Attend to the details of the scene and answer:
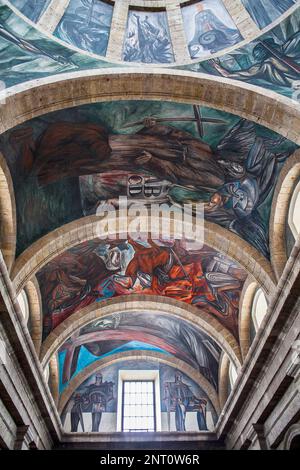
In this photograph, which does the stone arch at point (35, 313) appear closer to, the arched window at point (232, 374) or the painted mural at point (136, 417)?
the painted mural at point (136, 417)

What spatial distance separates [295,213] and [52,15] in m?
6.92

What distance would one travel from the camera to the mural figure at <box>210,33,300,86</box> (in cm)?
959

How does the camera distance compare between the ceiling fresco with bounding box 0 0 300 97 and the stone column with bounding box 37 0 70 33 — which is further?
the stone column with bounding box 37 0 70 33

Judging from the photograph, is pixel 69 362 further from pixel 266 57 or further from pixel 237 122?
pixel 266 57

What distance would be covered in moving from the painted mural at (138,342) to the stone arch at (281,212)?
274 inches

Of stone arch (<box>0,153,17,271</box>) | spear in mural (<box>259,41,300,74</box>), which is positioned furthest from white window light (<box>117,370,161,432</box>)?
spear in mural (<box>259,41,300,74</box>)

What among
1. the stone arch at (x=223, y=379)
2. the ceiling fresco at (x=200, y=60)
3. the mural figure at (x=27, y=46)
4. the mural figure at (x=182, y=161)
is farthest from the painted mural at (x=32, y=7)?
the stone arch at (x=223, y=379)

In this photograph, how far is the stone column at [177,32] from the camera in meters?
10.5

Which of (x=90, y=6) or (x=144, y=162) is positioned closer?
(x=90, y=6)

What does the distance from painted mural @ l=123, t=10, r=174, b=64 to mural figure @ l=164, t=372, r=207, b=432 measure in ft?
45.0

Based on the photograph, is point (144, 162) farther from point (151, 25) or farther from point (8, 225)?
point (8, 225)

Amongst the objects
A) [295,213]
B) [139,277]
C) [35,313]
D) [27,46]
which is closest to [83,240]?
[35,313]

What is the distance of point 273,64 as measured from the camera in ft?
32.3

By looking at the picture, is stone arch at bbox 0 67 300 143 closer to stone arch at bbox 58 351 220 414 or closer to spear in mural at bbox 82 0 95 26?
spear in mural at bbox 82 0 95 26
